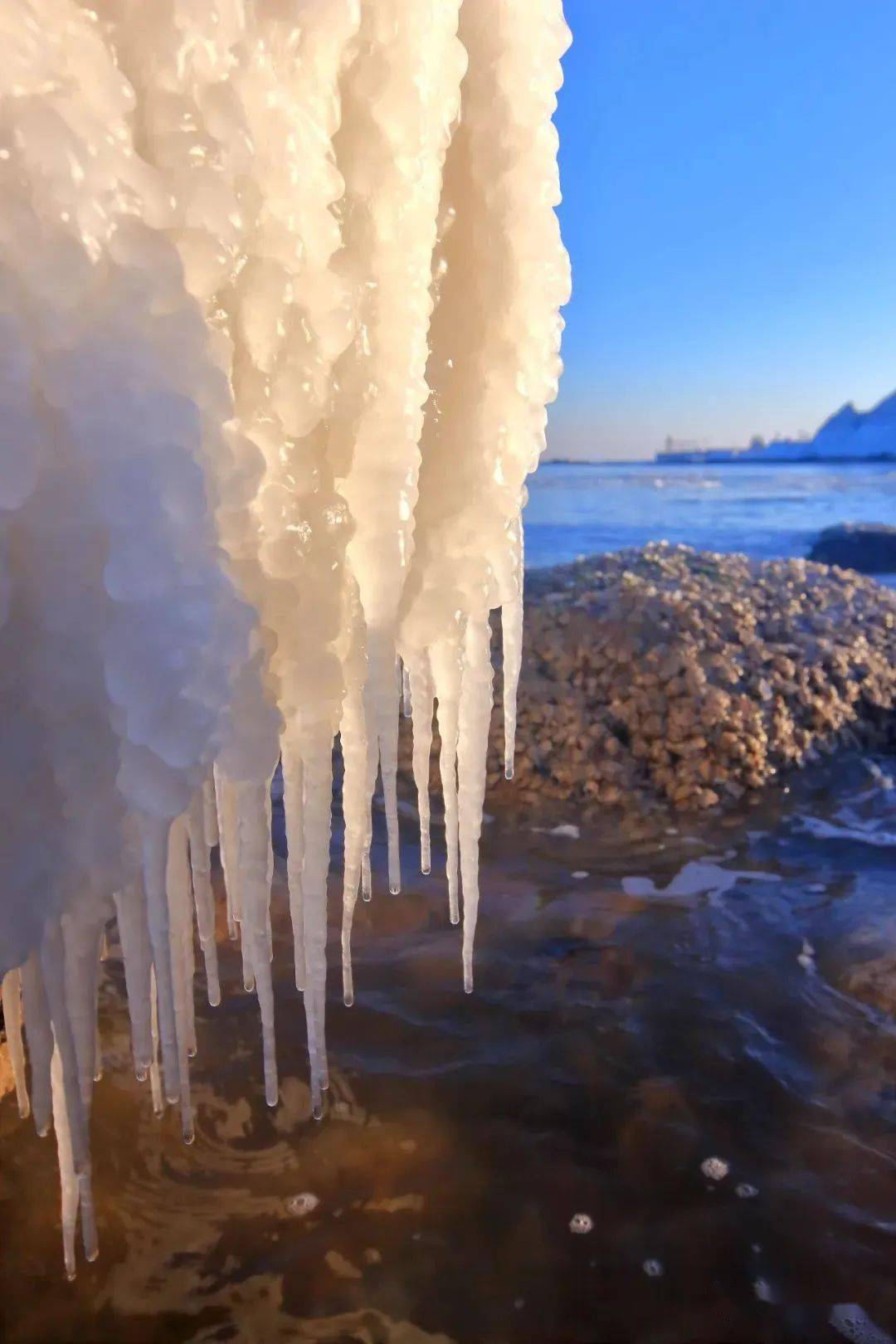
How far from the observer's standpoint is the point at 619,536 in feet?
41.4

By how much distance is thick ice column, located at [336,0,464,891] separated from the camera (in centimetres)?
112

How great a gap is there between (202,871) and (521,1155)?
150cm

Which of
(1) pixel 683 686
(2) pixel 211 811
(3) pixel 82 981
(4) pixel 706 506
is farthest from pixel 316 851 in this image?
(4) pixel 706 506

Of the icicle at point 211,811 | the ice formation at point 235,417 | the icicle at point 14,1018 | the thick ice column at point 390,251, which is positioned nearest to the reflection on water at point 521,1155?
the icicle at point 14,1018

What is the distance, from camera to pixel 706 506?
43.7 feet

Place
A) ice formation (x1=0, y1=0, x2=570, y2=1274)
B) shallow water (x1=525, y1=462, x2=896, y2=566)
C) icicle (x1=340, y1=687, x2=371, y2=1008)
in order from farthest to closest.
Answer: shallow water (x1=525, y1=462, x2=896, y2=566)
icicle (x1=340, y1=687, x2=371, y2=1008)
ice formation (x1=0, y1=0, x2=570, y2=1274)

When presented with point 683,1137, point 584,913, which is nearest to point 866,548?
point 584,913

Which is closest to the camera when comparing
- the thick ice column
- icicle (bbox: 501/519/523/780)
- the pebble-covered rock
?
the thick ice column

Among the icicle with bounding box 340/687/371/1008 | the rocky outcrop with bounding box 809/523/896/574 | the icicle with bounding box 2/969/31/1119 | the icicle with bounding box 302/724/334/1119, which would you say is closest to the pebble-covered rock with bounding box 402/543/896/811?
the icicle with bounding box 2/969/31/1119

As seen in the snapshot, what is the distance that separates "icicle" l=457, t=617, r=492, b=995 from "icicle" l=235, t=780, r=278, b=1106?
0.39 meters

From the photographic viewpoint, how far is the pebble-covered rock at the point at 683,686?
459cm

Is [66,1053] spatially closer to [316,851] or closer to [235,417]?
[316,851]

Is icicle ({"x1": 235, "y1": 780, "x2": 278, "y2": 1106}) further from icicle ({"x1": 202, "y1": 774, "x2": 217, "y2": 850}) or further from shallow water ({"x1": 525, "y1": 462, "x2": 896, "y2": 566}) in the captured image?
shallow water ({"x1": 525, "y1": 462, "x2": 896, "y2": 566})

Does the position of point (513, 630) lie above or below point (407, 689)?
above
